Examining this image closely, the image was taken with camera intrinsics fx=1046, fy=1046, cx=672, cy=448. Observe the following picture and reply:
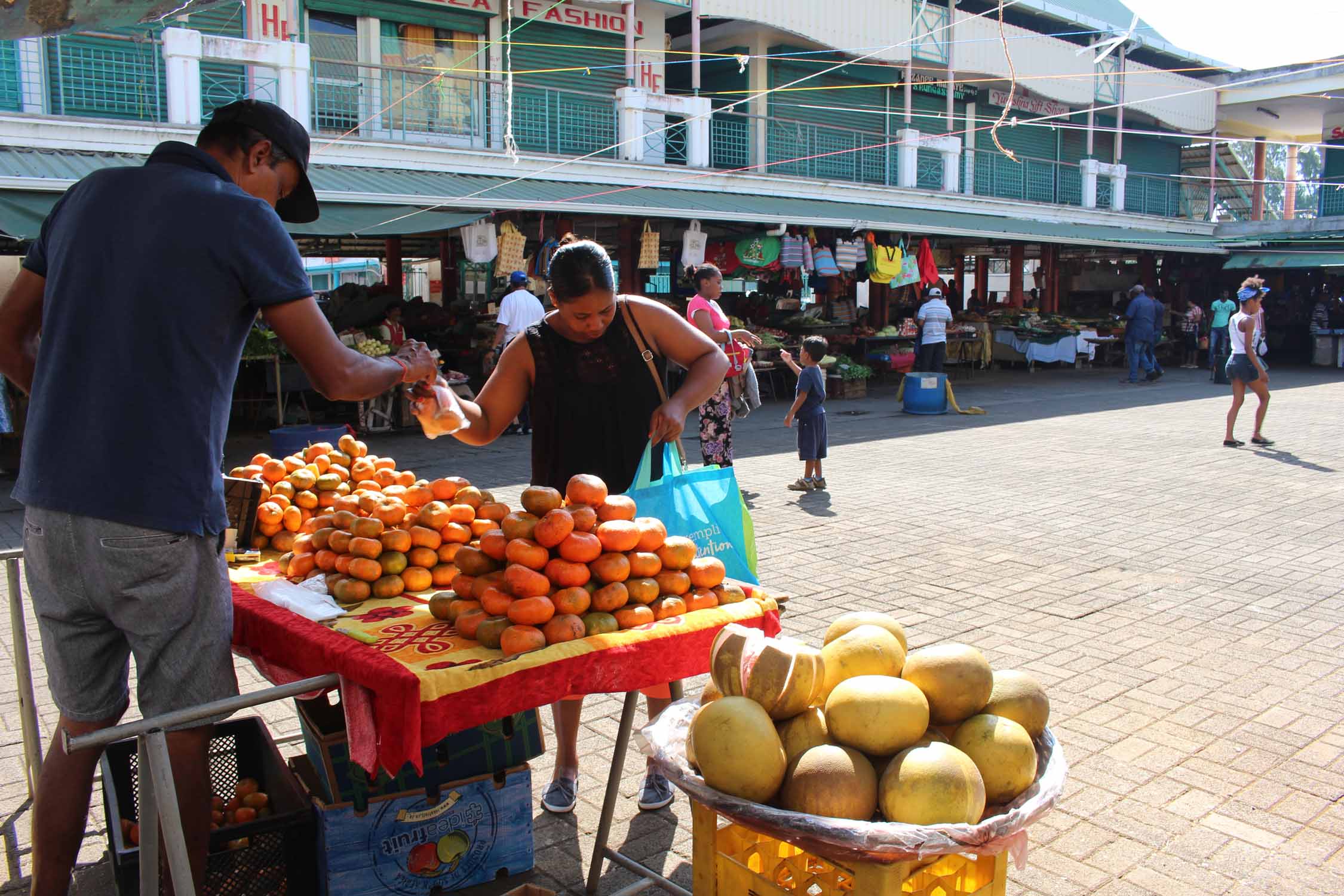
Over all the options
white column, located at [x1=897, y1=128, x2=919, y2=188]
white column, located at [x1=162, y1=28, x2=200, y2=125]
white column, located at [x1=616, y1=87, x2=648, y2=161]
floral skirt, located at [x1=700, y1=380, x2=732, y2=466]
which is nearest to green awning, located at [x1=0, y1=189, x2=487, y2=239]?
white column, located at [x1=162, y1=28, x2=200, y2=125]

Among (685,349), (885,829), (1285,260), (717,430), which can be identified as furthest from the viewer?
(1285,260)

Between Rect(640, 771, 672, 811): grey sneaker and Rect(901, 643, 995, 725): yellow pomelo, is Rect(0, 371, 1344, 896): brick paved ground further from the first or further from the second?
Rect(901, 643, 995, 725): yellow pomelo

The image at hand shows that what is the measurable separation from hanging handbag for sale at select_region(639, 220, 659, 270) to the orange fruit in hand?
12417mm

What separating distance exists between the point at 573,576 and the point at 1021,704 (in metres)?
1.11

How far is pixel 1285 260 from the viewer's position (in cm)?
2458

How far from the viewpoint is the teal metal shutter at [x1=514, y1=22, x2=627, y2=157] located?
16.6 m

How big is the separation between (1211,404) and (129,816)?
16621mm

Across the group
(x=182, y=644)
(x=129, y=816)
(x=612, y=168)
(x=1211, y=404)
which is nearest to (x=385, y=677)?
(x=182, y=644)

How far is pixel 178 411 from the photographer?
2227 mm

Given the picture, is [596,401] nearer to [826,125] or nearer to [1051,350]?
[826,125]

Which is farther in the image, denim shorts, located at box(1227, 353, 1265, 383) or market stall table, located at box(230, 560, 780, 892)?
denim shorts, located at box(1227, 353, 1265, 383)

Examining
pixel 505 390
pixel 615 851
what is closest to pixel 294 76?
pixel 505 390

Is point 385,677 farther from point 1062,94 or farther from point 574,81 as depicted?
point 1062,94

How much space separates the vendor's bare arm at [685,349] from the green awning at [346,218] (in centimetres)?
679
